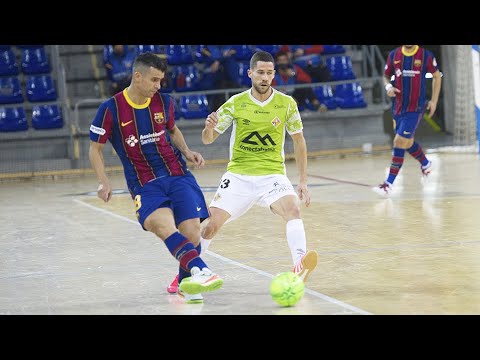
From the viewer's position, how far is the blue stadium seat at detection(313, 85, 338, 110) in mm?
20906

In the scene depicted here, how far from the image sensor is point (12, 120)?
1928 cm

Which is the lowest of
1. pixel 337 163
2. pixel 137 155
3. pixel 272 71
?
pixel 337 163

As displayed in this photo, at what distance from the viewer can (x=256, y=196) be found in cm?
757

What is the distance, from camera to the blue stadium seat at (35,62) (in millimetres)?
20688

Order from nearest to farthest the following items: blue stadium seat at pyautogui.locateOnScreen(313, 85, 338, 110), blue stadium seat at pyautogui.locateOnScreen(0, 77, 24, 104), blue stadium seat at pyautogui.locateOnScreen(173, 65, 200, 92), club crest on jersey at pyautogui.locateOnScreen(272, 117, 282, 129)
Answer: club crest on jersey at pyautogui.locateOnScreen(272, 117, 282, 129), blue stadium seat at pyautogui.locateOnScreen(0, 77, 24, 104), blue stadium seat at pyautogui.locateOnScreen(173, 65, 200, 92), blue stadium seat at pyautogui.locateOnScreen(313, 85, 338, 110)

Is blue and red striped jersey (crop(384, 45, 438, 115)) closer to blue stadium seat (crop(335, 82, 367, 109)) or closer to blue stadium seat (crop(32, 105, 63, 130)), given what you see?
blue stadium seat (crop(335, 82, 367, 109))

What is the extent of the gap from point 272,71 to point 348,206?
4.86 metres

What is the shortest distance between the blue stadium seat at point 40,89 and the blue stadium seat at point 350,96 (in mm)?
6311

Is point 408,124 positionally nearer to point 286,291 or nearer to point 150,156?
point 150,156

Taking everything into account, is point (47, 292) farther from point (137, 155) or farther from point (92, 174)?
point (92, 174)

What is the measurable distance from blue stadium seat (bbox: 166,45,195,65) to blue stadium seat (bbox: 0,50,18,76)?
3.44 meters

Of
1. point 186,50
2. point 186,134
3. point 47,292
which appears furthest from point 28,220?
point 186,50

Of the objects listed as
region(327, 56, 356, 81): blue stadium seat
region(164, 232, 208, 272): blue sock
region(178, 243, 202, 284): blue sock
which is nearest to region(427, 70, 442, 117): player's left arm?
region(178, 243, 202, 284): blue sock

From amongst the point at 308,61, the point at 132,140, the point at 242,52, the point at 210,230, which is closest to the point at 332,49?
the point at 308,61
